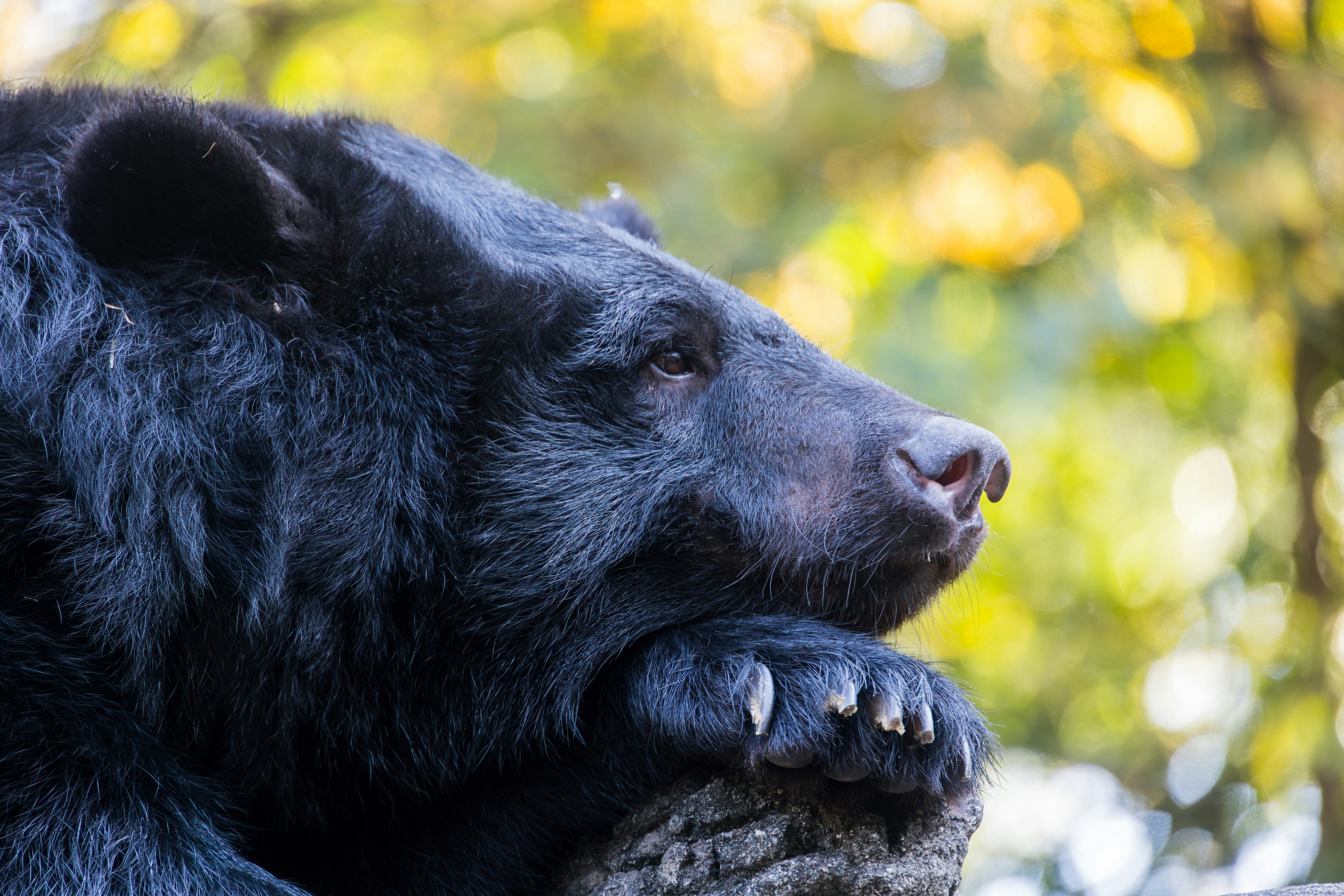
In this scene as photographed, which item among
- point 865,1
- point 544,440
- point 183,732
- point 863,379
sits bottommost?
point 183,732

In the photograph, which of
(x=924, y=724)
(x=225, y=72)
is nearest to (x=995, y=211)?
(x=225, y=72)

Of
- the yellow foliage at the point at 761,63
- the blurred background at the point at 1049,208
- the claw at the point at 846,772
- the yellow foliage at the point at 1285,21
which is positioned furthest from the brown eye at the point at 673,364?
the yellow foliage at the point at 1285,21

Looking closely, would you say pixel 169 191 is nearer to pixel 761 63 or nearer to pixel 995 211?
pixel 995 211

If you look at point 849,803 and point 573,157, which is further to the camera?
point 573,157

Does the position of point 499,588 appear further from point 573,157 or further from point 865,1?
point 865,1

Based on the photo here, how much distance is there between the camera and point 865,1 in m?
6.92

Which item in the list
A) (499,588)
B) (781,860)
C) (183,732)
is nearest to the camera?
(781,860)

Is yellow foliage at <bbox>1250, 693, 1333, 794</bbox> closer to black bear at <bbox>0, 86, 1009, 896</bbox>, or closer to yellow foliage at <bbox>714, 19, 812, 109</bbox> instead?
yellow foliage at <bbox>714, 19, 812, 109</bbox>

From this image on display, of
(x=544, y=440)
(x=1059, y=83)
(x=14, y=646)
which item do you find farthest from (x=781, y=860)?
(x=1059, y=83)

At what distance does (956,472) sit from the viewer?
2.54 m

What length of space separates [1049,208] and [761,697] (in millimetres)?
4905

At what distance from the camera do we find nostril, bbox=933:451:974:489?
2.52m

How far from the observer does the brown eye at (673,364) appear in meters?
2.86

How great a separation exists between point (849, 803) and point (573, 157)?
525 centimetres
